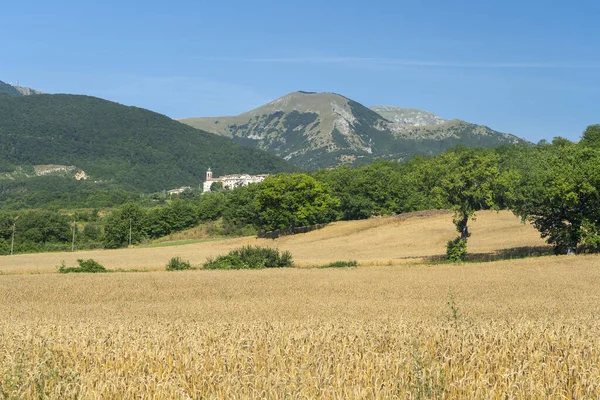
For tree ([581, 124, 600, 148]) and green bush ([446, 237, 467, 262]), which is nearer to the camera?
green bush ([446, 237, 467, 262])

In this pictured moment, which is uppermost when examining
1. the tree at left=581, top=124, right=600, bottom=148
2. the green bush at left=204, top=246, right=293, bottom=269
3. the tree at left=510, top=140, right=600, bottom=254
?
the tree at left=581, top=124, right=600, bottom=148

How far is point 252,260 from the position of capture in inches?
1710

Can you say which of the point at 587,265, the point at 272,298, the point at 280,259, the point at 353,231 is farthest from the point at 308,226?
the point at 272,298

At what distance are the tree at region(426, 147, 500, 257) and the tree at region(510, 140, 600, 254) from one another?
214 cm

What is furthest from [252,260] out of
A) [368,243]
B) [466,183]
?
[368,243]

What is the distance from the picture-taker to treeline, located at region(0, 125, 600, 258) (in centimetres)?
4256

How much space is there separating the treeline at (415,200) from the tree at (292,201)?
0.18 meters

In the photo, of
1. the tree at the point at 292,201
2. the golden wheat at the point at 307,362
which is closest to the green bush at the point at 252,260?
the golden wheat at the point at 307,362

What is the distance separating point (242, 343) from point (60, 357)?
265 centimetres

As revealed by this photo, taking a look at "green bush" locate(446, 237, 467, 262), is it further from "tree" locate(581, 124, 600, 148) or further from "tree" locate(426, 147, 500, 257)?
"tree" locate(581, 124, 600, 148)

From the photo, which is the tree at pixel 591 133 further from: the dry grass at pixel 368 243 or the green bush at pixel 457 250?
the green bush at pixel 457 250

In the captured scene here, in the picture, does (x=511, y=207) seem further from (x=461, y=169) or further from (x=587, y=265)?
(x=587, y=265)

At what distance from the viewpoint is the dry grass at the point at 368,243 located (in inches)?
2178

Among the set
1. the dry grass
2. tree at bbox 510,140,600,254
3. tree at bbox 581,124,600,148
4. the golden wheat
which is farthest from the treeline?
the golden wheat
